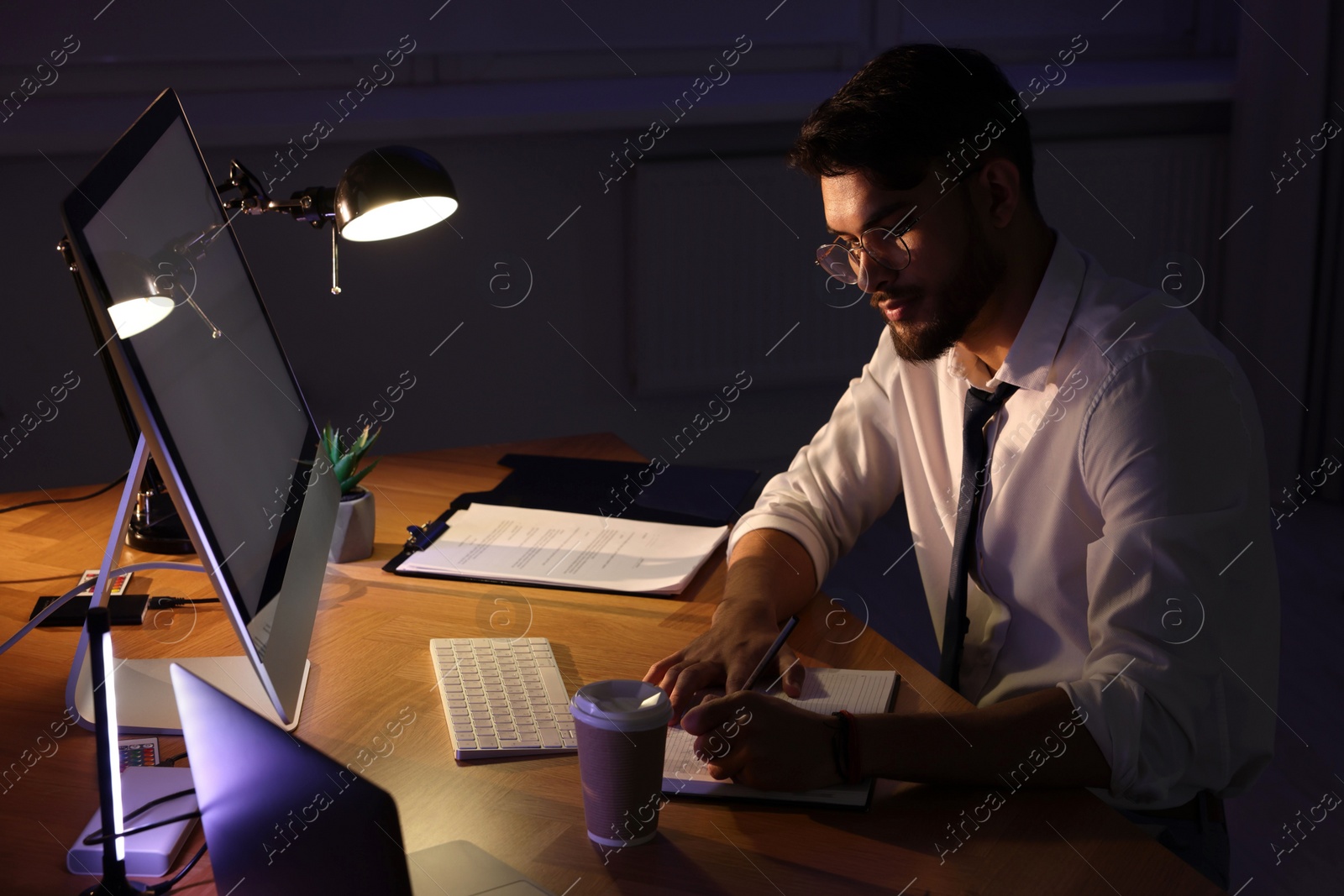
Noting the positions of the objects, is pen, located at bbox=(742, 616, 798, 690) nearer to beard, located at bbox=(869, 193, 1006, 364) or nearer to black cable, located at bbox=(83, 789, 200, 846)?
beard, located at bbox=(869, 193, 1006, 364)

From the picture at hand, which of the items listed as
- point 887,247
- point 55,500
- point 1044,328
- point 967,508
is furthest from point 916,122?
point 55,500

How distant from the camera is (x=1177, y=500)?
45.3 inches

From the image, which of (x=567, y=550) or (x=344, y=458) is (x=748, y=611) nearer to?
(x=567, y=550)

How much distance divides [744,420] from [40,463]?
170cm

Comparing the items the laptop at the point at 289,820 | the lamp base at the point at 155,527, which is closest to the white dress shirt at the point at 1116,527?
the laptop at the point at 289,820

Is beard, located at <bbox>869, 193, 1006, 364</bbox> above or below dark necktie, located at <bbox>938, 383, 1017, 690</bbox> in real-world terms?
above

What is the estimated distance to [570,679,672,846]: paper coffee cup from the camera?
3.03 ft

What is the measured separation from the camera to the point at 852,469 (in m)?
1.62

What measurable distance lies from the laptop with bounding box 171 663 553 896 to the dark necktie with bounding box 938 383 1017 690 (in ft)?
2.17

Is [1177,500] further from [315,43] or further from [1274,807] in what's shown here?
[315,43]

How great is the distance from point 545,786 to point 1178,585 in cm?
59

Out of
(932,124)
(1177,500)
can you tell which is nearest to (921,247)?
(932,124)

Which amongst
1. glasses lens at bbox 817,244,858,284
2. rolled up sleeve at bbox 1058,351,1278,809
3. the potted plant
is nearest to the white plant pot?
the potted plant

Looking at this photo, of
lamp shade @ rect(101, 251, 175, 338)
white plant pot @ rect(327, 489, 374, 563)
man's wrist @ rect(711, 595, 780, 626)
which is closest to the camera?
lamp shade @ rect(101, 251, 175, 338)
